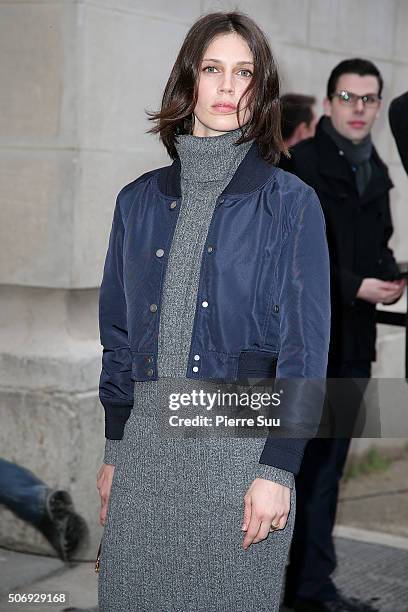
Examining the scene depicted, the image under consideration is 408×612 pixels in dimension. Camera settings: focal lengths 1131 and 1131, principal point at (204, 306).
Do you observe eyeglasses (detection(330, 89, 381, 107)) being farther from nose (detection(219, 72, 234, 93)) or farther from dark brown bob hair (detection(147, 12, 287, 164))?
nose (detection(219, 72, 234, 93))

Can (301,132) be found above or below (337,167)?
above

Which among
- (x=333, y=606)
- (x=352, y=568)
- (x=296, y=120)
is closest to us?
(x=333, y=606)

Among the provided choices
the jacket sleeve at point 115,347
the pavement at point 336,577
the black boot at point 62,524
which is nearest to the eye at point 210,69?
the jacket sleeve at point 115,347

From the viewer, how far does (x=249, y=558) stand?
2623 millimetres

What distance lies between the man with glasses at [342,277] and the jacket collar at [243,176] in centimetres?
184

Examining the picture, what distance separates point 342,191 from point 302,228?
224 centimetres

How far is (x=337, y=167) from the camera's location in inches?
191

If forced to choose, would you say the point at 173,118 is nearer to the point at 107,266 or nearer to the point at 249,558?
the point at 107,266

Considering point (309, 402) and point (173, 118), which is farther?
point (173, 118)

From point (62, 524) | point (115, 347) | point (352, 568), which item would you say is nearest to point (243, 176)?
point (115, 347)

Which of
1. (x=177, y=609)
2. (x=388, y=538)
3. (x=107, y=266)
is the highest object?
(x=107, y=266)

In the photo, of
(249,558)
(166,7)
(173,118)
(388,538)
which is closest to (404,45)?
(166,7)

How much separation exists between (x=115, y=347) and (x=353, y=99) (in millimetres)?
2498

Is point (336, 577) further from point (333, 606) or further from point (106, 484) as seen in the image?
point (106, 484)
